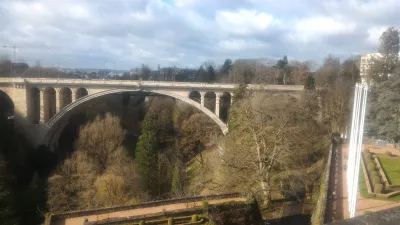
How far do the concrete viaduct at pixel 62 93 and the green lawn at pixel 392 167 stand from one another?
8.11m

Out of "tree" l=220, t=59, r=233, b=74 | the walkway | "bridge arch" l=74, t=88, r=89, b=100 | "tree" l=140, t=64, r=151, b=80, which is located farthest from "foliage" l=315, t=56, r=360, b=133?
"tree" l=140, t=64, r=151, b=80

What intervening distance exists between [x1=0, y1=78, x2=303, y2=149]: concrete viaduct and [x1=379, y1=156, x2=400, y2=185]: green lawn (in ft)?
26.6

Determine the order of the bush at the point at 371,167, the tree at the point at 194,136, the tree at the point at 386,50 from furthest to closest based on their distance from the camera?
the tree at the point at 194,136 < the tree at the point at 386,50 < the bush at the point at 371,167

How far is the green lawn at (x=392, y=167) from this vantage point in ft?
33.5

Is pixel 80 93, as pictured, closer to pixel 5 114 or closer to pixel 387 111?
pixel 5 114

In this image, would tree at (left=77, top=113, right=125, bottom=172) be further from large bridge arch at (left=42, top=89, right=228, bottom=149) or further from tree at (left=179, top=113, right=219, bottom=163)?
tree at (left=179, top=113, right=219, bottom=163)

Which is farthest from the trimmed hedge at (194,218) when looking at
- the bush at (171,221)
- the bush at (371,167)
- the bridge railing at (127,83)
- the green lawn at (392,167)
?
the bridge railing at (127,83)

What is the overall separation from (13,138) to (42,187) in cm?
635

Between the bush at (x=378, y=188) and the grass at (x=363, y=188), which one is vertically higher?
the bush at (x=378, y=188)

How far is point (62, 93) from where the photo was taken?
69.4 ft

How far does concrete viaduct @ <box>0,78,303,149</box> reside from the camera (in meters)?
19.8

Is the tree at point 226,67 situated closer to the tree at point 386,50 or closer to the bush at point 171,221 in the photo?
the tree at point 386,50

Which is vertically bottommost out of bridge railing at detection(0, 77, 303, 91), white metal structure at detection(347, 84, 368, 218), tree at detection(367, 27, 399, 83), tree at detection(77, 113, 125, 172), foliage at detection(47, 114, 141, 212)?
foliage at detection(47, 114, 141, 212)

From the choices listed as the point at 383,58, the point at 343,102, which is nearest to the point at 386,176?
the point at 383,58
